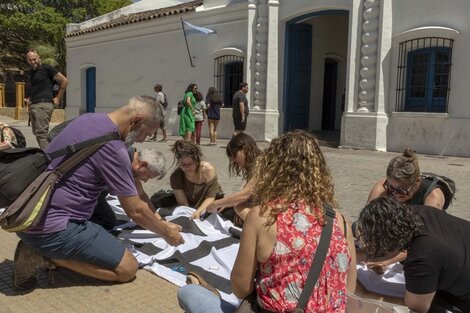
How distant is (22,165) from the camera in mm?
3234

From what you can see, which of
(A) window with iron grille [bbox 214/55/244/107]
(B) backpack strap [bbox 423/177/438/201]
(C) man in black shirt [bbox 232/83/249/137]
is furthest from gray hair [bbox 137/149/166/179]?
(A) window with iron grille [bbox 214/55/244/107]

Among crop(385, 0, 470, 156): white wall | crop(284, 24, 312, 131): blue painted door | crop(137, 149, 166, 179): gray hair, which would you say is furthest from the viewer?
crop(284, 24, 312, 131): blue painted door

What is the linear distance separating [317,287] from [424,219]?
33.2 inches

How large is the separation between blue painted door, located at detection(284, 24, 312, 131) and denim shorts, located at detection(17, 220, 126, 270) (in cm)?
1096

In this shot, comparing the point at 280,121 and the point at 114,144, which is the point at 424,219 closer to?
the point at 114,144

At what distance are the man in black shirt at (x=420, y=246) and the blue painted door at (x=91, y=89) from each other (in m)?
19.9

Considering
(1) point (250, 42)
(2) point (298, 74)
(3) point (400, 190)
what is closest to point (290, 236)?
(3) point (400, 190)

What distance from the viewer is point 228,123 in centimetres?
1502

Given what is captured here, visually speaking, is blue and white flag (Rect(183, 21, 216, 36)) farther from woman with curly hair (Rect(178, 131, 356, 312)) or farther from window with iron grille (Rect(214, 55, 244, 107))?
woman with curly hair (Rect(178, 131, 356, 312))

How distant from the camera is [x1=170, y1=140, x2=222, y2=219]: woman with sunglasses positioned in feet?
16.3

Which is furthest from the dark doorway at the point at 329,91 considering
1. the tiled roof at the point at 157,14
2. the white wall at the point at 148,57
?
the tiled roof at the point at 157,14

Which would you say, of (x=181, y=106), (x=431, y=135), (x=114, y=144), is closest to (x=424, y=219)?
(x=114, y=144)

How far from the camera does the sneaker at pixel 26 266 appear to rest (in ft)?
11.3

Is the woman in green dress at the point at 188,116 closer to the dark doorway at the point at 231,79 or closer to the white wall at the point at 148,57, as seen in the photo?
the white wall at the point at 148,57
